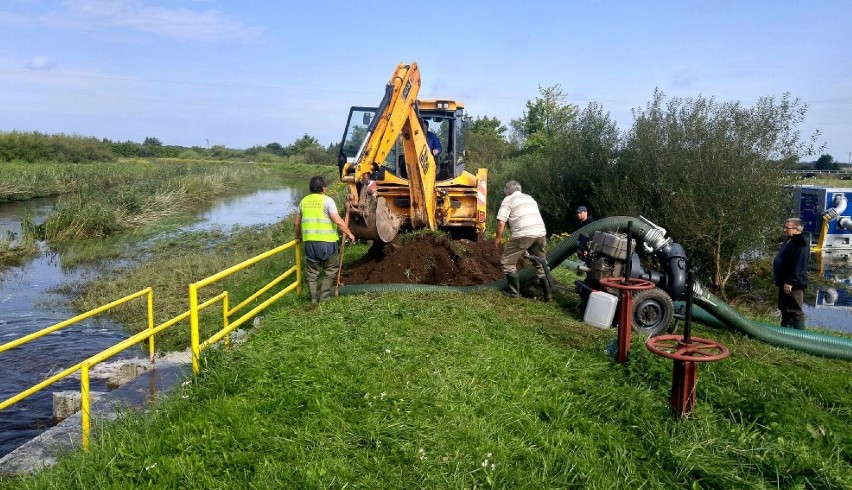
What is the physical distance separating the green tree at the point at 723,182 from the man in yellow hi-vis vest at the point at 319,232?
983 centimetres

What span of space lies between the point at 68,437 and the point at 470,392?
3.46 meters

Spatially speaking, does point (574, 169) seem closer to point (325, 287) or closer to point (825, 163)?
point (325, 287)

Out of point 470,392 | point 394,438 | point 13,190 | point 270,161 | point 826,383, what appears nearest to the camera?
point 394,438

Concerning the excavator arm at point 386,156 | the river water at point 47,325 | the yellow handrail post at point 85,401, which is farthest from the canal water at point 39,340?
the excavator arm at point 386,156

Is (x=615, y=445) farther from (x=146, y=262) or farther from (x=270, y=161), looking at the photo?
(x=270, y=161)

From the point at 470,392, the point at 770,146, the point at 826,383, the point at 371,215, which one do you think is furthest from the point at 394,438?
the point at 770,146

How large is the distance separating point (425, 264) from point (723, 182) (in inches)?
324

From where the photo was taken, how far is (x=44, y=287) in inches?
543

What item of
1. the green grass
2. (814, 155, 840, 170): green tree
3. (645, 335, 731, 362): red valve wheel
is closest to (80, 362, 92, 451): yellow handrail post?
the green grass

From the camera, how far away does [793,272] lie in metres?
8.01

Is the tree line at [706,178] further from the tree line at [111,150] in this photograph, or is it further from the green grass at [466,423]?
the tree line at [111,150]

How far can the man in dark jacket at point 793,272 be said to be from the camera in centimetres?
795

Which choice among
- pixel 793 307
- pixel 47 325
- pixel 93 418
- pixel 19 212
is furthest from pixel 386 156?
pixel 19 212

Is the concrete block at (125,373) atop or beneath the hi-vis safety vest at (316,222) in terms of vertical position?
beneath
